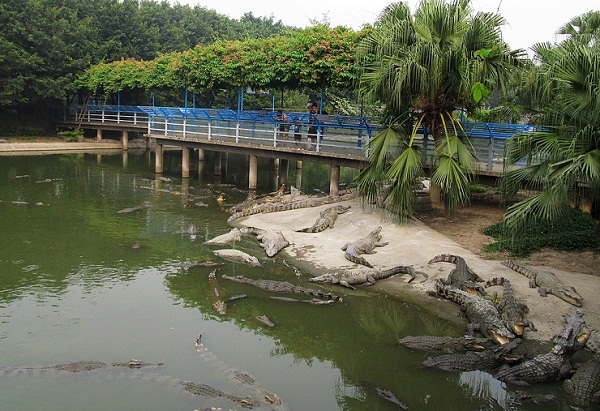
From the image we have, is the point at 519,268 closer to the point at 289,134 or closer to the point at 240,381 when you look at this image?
the point at 240,381

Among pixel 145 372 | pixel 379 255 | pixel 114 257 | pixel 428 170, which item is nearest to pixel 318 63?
pixel 428 170

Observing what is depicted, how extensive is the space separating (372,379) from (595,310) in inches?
163

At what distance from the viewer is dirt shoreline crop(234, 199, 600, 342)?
9102mm

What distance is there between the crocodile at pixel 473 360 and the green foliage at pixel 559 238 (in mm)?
4423

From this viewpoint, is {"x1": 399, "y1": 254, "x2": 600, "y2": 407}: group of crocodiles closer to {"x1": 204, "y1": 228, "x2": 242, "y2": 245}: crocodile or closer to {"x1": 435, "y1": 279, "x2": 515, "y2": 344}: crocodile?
{"x1": 435, "y1": 279, "x2": 515, "y2": 344}: crocodile

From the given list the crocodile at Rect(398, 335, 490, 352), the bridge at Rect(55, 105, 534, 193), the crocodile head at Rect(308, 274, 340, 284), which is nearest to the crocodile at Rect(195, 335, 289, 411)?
the crocodile at Rect(398, 335, 490, 352)

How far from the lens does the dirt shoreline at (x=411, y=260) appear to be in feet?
29.9

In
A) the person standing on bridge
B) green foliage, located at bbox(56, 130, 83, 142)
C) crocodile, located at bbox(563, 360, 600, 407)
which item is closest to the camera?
crocodile, located at bbox(563, 360, 600, 407)

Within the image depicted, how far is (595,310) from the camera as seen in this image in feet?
29.1

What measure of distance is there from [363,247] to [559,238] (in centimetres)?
416

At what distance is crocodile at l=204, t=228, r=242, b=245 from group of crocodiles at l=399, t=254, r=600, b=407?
17.9 feet

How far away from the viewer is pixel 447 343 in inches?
312

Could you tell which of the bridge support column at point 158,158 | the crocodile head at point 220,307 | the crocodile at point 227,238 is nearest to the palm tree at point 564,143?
the crocodile head at point 220,307

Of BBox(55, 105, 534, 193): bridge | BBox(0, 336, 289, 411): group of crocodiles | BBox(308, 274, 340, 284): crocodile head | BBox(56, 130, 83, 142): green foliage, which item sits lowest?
BBox(0, 336, 289, 411): group of crocodiles
